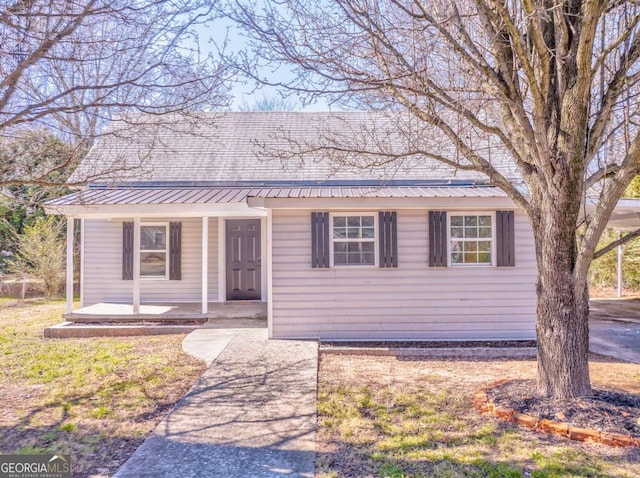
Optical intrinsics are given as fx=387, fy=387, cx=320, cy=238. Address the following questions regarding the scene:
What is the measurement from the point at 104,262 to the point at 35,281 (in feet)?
19.3

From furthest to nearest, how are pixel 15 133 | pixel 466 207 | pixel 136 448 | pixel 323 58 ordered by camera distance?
pixel 466 207
pixel 15 133
pixel 323 58
pixel 136 448

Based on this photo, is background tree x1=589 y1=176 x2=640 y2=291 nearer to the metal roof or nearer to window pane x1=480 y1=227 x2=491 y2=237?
window pane x1=480 y1=227 x2=491 y2=237

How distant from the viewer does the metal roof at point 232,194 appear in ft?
22.9

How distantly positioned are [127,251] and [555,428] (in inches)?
361

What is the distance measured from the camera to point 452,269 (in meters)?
7.21

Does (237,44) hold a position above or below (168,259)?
above

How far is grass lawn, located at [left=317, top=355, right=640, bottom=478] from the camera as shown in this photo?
301cm

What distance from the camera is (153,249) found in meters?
9.62

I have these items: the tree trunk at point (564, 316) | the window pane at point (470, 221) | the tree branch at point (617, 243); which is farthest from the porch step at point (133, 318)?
the tree branch at point (617, 243)

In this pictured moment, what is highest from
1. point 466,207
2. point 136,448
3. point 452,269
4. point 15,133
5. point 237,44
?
point 237,44

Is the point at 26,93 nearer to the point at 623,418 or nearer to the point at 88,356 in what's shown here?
the point at 88,356

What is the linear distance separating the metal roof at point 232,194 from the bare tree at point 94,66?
6.08ft

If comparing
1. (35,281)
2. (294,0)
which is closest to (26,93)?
(294,0)

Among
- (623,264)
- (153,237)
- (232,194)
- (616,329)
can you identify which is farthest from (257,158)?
(623,264)
